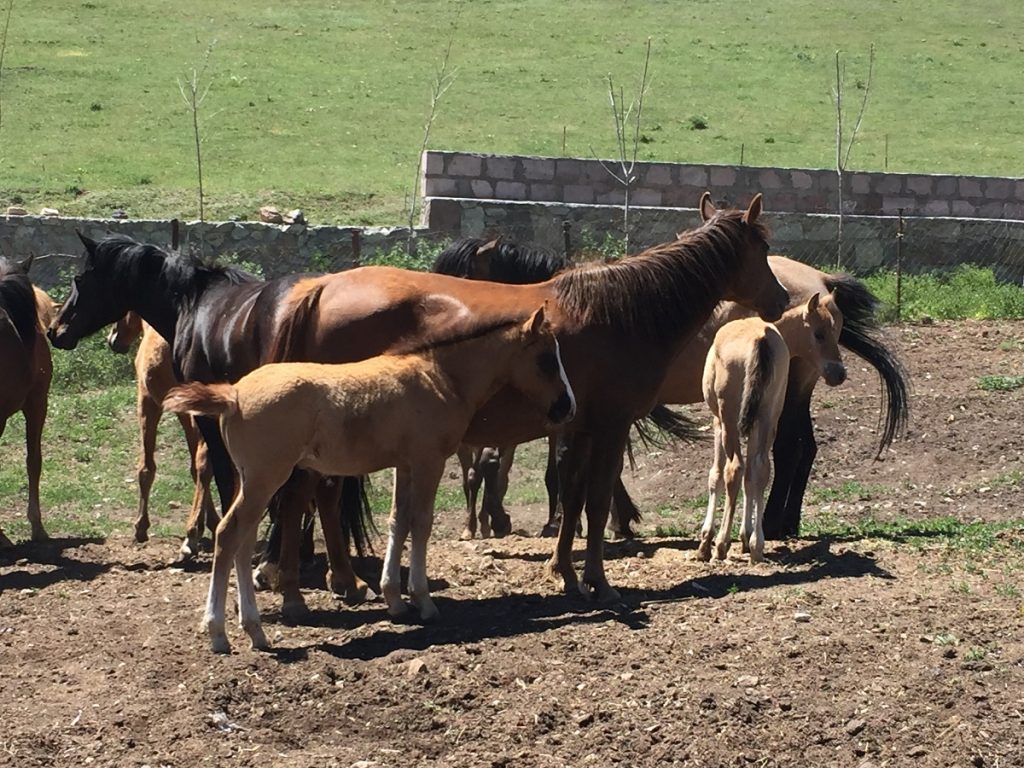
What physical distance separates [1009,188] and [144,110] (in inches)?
818

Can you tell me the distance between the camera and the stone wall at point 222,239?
787 inches

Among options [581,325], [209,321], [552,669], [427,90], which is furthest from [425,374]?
[427,90]

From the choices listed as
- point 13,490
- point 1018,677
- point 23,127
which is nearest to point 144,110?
point 23,127

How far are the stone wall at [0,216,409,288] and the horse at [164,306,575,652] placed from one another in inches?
470

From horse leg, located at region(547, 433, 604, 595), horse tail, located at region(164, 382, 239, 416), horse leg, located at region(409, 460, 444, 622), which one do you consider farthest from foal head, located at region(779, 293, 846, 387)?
horse tail, located at region(164, 382, 239, 416)

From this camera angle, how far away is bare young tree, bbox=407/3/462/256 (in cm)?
2271

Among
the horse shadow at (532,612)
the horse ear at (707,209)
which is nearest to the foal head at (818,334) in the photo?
the horse ear at (707,209)

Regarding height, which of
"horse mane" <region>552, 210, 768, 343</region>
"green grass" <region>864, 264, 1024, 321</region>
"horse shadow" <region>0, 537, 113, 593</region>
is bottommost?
"horse shadow" <region>0, 537, 113, 593</region>

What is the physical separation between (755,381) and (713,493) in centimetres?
93

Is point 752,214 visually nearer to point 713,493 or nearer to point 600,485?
point 713,493

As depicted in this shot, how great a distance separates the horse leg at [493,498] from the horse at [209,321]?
6.22ft

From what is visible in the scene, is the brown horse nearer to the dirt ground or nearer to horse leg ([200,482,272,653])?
the dirt ground

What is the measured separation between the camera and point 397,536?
801 cm

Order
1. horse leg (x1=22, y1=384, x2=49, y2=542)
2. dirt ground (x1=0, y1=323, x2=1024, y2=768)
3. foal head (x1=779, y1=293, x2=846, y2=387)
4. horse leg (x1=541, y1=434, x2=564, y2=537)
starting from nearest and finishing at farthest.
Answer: dirt ground (x1=0, y1=323, x2=1024, y2=768) → foal head (x1=779, y1=293, x2=846, y2=387) → horse leg (x1=22, y1=384, x2=49, y2=542) → horse leg (x1=541, y1=434, x2=564, y2=537)
